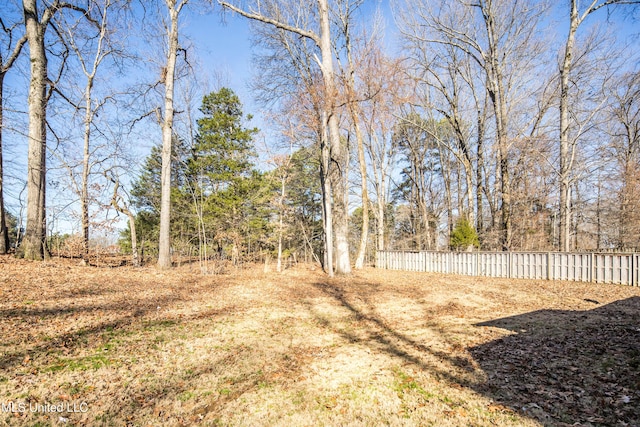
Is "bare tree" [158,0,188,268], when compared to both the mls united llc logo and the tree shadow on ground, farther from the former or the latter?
the tree shadow on ground

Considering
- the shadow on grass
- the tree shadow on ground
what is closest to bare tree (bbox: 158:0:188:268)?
the shadow on grass

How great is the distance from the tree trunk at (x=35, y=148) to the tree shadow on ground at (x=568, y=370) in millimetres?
11002

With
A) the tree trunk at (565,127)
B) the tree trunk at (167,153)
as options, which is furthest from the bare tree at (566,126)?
the tree trunk at (167,153)

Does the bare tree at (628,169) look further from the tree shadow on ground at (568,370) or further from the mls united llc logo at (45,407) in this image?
the mls united llc logo at (45,407)

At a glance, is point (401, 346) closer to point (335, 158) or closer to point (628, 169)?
point (335, 158)

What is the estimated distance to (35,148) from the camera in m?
8.47

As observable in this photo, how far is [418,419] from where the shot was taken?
2.90 m

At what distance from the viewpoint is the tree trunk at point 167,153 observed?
10445mm

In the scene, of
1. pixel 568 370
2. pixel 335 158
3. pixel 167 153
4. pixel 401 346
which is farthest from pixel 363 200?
pixel 568 370

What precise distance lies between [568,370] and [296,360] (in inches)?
135

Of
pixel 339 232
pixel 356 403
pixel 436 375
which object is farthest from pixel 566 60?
pixel 356 403

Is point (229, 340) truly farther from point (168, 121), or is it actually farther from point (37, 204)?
point (168, 121)

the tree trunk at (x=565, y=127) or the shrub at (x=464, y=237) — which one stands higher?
the tree trunk at (x=565, y=127)

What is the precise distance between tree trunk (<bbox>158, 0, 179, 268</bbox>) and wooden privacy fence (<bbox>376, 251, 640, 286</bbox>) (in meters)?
11.9
